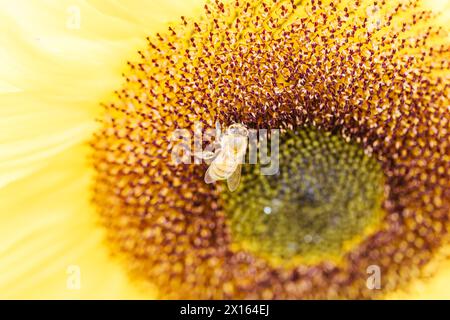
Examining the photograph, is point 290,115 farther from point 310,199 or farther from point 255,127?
point 310,199

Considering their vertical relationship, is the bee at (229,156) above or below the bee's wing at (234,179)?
above

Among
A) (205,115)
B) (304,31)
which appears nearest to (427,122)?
(304,31)

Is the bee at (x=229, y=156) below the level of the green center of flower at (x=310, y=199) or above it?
above

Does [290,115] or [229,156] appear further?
[290,115]

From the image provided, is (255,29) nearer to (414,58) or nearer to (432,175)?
(414,58)

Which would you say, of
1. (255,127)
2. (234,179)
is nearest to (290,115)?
(255,127)
